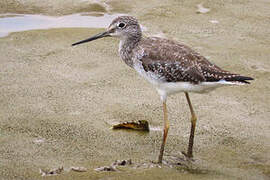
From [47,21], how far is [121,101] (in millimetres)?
2736

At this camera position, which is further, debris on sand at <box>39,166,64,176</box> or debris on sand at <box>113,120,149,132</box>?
debris on sand at <box>113,120,149,132</box>

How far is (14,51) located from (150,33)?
223 cm

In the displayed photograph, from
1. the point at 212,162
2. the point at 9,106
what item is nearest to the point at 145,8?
the point at 9,106

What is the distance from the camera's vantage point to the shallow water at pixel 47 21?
29.4 ft

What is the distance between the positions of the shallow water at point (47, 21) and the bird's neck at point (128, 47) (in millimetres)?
2622

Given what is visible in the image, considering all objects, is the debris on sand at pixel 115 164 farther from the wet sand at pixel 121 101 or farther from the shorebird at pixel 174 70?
the shorebird at pixel 174 70

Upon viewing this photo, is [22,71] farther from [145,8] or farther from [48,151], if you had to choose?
[145,8]

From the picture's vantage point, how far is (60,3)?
9562 millimetres

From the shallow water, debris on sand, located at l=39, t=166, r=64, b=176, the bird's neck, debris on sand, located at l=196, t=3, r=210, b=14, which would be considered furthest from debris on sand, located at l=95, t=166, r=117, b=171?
debris on sand, located at l=196, t=3, r=210, b=14

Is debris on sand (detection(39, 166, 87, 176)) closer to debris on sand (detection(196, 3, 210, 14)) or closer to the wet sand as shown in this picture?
the wet sand

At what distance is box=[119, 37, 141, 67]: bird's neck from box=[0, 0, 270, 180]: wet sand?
0.80m

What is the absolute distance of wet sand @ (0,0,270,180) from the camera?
19.0 ft

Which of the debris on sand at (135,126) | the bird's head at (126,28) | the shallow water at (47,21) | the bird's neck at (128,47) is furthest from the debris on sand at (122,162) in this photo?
the shallow water at (47,21)

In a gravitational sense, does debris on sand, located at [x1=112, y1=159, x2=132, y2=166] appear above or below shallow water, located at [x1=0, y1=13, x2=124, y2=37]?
below
